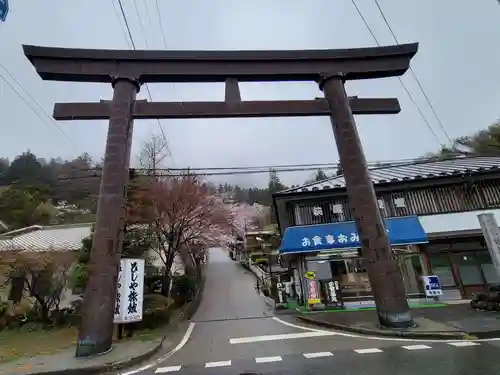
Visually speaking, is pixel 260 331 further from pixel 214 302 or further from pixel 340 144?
pixel 214 302

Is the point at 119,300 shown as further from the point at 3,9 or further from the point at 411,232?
the point at 411,232

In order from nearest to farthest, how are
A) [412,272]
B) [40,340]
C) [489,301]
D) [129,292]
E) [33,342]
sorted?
[129,292] → [33,342] → [40,340] → [489,301] → [412,272]

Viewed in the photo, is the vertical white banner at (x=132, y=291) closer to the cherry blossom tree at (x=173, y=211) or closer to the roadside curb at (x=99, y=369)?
the roadside curb at (x=99, y=369)

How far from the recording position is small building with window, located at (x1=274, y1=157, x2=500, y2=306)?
14.8 metres

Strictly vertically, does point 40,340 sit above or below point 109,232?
below

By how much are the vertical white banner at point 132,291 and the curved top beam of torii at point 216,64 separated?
20.7 feet

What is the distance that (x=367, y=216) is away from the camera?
29.2ft

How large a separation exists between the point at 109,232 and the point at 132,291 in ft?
8.34

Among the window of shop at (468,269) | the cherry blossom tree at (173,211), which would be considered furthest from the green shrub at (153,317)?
the window of shop at (468,269)

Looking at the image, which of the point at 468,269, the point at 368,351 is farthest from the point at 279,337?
the point at 468,269


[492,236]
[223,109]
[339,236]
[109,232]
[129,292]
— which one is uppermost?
[223,109]

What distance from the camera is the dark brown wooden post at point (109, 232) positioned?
7082mm

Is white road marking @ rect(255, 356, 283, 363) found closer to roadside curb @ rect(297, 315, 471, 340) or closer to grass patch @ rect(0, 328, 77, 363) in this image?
roadside curb @ rect(297, 315, 471, 340)

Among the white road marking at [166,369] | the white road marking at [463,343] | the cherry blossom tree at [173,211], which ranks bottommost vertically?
the white road marking at [463,343]
